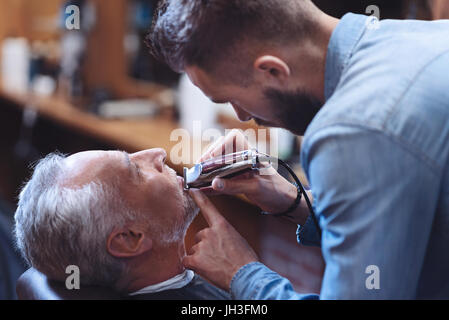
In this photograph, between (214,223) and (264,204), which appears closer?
→ (214,223)

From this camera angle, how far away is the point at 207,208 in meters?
1.38

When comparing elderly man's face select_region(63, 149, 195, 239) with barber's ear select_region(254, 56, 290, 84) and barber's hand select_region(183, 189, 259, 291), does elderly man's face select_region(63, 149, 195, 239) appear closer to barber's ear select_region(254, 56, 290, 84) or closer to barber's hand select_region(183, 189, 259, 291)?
barber's hand select_region(183, 189, 259, 291)

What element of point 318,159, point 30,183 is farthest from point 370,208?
point 30,183

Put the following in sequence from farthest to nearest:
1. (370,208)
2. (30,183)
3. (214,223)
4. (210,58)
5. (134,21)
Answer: (134,21), (30,183), (214,223), (210,58), (370,208)

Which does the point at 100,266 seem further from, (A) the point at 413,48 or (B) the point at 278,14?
(A) the point at 413,48

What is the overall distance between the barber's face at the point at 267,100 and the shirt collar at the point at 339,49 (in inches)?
2.6

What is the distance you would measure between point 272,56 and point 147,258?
68 cm

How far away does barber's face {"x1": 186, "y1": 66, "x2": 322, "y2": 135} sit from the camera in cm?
117

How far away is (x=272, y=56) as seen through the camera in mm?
1107

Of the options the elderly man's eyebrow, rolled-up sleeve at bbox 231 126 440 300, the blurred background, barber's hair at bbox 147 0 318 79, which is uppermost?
barber's hair at bbox 147 0 318 79

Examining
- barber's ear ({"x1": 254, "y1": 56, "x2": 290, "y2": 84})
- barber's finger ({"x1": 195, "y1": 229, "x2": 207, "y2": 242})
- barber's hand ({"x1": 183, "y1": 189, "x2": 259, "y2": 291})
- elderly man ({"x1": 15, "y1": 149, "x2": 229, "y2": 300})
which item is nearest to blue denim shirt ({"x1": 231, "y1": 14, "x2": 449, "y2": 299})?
barber's ear ({"x1": 254, "y1": 56, "x2": 290, "y2": 84})

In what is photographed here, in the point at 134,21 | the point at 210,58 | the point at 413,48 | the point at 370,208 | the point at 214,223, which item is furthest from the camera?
the point at 134,21

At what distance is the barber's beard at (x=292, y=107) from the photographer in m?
1.16

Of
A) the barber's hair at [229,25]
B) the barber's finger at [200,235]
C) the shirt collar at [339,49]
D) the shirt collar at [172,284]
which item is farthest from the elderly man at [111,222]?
the shirt collar at [339,49]
